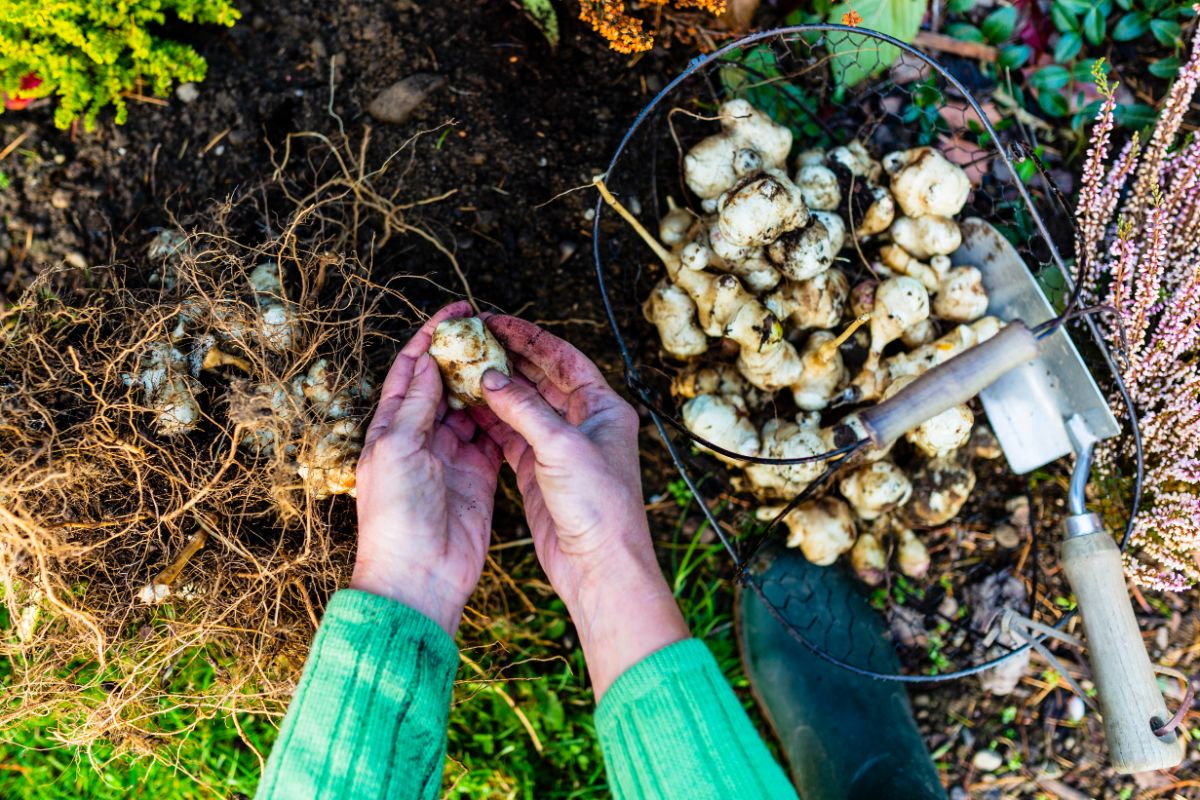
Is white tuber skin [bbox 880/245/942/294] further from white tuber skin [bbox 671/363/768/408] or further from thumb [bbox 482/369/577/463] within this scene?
thumb [bbox 482/369/577/463]

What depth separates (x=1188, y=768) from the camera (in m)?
1.70

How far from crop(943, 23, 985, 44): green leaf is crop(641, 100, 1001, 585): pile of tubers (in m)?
0.47

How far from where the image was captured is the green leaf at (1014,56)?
1744mm

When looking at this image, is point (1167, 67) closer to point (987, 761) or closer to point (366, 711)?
point (987, 761)

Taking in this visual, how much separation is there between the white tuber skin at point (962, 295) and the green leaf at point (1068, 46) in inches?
25.0

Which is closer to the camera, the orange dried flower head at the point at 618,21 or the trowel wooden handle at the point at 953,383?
the trowel wooden handle at the point at 953,383

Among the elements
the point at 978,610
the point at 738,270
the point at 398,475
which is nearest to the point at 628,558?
the point at 398,475

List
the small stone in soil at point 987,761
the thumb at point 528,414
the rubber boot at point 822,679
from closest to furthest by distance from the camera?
the thumb at point 528,414 → the rubber boot at point 822,679 → the small stone in soil at point 987,761

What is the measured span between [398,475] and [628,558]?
0.34m

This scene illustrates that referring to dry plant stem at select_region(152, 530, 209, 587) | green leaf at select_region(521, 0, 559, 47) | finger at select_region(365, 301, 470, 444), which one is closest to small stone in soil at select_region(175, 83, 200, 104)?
green leaf at select_region(521, 0, 559, 47)

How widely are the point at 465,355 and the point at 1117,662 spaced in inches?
41.3

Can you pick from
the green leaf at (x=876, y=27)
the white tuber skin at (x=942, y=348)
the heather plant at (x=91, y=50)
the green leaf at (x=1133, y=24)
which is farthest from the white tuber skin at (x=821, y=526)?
the heather plant at (x=91, y=50)

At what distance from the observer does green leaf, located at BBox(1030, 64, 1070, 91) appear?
1720mm

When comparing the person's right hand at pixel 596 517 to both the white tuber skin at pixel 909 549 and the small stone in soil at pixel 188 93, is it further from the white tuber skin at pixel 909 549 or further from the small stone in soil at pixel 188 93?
the small stone in soil at pixel 188 93
